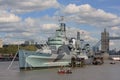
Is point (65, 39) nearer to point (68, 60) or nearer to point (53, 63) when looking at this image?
point (68, 60)

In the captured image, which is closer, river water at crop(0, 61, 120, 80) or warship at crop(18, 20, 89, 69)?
river water at crop(0, 61, 120, 80)

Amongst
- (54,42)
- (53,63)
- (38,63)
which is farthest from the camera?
(54,42)

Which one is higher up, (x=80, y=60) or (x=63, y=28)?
(x=63, y=28)

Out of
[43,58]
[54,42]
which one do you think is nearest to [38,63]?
[43,58]

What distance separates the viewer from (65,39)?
155 meters

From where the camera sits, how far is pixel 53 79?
86.8 m

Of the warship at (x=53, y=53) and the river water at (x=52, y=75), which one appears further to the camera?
the warship at (x=53, y=53)

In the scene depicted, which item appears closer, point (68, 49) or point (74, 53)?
point (68, 49)

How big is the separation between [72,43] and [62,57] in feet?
72.6

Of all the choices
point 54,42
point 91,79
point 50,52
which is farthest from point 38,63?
point 91,79

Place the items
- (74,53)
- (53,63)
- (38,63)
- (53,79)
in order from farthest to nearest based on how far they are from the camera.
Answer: (74,53) < (53,63) < (38,63) < (53,79)

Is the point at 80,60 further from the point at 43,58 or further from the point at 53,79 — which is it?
the point at 53,79

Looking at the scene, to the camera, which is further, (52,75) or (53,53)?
(53,53)

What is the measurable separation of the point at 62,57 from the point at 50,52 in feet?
Result: 24.7
